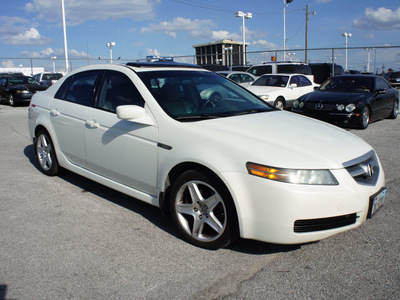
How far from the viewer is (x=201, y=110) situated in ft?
12.5

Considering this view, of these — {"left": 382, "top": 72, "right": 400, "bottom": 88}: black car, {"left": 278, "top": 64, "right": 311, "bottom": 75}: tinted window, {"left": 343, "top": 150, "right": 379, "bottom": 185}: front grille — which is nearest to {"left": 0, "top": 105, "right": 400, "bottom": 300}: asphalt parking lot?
{"left": 343, "top": 150, "right": 379, "bottom": 185}: front grille

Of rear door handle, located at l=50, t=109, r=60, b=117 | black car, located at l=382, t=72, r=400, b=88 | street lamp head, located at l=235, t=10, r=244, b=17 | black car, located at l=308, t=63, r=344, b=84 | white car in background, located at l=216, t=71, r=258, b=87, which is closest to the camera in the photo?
rear door handle, located at l=50, t=109, r=60, b=117

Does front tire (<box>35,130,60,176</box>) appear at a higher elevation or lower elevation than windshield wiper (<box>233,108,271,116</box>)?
lower

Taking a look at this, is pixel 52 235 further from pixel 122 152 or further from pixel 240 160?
pixel 240 160

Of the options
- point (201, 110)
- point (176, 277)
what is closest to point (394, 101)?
point (201, 110)

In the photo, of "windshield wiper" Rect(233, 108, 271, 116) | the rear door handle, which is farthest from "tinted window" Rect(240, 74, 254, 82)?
"windshield wiper" Rect(233, 108, 271, 116)

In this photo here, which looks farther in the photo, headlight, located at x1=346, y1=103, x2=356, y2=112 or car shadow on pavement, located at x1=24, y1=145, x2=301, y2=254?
headlight, located at x1=346, y1=103, x2=356, y2=112

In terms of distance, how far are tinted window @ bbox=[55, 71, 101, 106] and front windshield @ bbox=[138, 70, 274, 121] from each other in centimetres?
81

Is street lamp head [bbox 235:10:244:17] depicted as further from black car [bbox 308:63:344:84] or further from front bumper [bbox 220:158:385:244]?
front bumper [bbox 220:158:385:244]

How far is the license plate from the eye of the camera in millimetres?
3080

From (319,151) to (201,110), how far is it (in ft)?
4.12

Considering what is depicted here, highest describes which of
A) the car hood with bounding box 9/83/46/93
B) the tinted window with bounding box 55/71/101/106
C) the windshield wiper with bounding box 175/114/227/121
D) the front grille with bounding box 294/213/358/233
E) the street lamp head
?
the street lamp head

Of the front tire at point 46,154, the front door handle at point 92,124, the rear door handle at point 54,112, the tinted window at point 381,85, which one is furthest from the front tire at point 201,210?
the tinted window at point 381,85

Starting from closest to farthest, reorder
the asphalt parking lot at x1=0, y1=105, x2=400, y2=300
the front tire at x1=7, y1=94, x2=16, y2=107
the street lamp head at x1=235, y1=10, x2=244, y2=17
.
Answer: the asphalt parking lot at x1=0, y1=105, x2=400, y2=300, the front tire at x1=7, y1=94, x2=16, y2=107, the street lamp head at x1=235, y1=10, x2=244, y2=17
